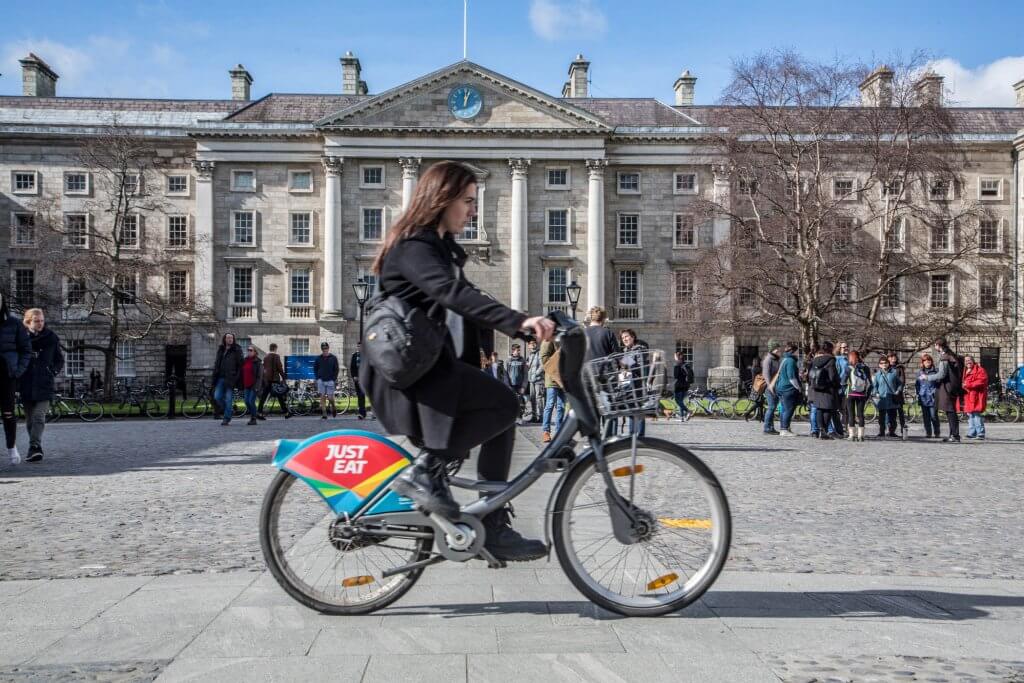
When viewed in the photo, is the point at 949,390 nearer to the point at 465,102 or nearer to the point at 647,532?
the point at 647,532

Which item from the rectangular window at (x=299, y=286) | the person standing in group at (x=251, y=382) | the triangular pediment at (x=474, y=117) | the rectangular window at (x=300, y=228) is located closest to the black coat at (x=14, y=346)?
the person standing in group at (x=251, y=382)

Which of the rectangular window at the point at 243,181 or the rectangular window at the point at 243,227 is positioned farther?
the rectangular window at the point at 243,181

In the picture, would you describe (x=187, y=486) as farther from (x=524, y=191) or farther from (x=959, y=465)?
(x=524, y=191)

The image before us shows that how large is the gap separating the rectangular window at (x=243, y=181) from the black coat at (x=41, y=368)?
139ft

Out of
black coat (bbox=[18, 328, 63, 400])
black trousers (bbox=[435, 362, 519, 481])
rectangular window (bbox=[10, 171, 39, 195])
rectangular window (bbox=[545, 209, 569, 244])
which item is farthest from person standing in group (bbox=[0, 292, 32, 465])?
rectangular window (bbox=[10, 171, 39, 195])

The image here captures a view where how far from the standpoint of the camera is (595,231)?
177 ft

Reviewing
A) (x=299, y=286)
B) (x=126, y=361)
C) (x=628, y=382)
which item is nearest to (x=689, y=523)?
(x=628, y=382)

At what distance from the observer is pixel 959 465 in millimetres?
13594

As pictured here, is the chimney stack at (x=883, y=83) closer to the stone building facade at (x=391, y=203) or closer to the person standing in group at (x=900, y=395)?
the stone building facade at (x=391, y=203)

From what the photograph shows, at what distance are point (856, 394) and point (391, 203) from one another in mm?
38305

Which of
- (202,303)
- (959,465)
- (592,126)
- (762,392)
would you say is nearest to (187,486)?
(959,465)

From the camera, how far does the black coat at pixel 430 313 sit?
395 cm

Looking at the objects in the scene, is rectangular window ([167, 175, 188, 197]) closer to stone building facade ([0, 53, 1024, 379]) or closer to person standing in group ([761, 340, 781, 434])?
stone building facade ([0, 53, 1024, 379])

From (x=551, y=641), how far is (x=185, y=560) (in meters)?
Result: 2.82
